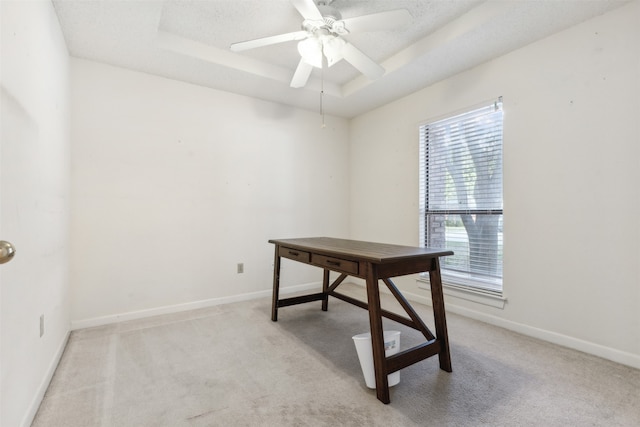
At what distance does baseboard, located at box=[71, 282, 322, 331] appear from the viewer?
2701 millimetres

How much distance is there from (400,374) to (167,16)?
3.10 metres

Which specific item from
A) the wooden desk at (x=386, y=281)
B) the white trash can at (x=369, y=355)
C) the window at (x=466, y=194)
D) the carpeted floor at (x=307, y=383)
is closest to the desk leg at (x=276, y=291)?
the carpeted floor at (x=307, y=383)

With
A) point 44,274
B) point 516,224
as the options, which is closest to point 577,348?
point 516,224

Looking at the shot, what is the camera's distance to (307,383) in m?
1.78

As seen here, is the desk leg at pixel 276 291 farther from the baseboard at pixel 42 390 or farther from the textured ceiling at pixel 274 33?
the textured ceiling at pixel 274 33

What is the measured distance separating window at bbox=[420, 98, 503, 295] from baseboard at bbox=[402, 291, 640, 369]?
9.8 inches

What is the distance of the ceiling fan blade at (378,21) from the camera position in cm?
184

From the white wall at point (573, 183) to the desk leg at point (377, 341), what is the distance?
1227 mm

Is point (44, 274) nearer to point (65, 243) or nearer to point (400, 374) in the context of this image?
point (65, 243)

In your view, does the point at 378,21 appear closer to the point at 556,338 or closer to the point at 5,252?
the point at 5,252

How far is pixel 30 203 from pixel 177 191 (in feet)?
5.34

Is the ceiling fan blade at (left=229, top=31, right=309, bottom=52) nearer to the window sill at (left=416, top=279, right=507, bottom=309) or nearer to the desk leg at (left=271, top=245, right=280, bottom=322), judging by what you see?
the desk leg at (left=271, top=245, right=280, bottom=322)

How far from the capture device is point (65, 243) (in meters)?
2.43

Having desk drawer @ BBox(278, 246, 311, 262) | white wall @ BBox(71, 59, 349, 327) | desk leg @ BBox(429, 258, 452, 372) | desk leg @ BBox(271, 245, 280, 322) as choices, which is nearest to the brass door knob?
desk drawer @ BBox(278, 246, 311, 262)
